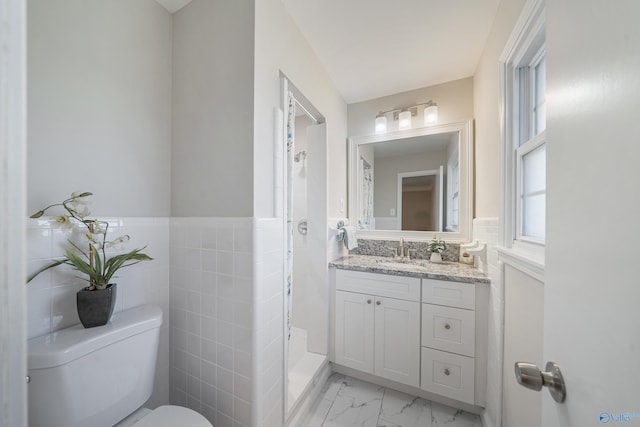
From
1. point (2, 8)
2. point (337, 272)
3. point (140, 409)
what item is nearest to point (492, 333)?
point (337, 272)

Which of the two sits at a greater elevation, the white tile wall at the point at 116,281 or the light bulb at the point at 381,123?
the light bulb at the point at 381,123

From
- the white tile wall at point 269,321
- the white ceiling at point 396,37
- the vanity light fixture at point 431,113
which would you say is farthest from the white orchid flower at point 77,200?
the vanity light fixture at point 431,113

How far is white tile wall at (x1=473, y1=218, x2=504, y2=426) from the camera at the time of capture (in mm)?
1108

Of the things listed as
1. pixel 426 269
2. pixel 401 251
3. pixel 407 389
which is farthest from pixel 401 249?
pixel 407 389

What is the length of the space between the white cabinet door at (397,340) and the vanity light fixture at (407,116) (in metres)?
1.49

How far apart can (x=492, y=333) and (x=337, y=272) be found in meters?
1.00

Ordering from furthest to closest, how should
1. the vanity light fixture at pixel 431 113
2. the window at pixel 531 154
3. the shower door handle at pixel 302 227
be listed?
the shower door handle at pixel 302 227, the vanity light fixture at pixel 431 113, the window at pixel 531 154

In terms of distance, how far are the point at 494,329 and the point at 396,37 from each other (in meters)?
1.87

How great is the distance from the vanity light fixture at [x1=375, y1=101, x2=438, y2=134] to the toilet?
2135 millimetres

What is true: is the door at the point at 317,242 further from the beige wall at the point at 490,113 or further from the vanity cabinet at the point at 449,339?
the beige wall at the point at 490,113

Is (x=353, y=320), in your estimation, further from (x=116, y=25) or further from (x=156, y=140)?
(x=116, y=25)

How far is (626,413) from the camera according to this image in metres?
0.27

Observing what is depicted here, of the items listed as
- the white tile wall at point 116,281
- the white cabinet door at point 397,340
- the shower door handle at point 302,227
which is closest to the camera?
the white tile wall at point 116,281

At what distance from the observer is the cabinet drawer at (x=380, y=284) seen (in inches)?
58.2
